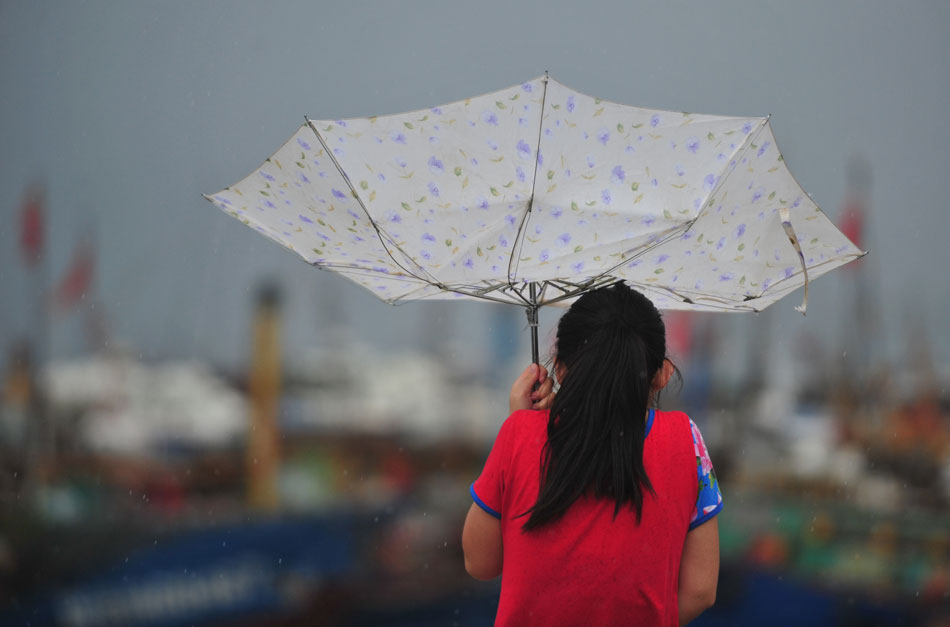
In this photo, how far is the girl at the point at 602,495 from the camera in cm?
88

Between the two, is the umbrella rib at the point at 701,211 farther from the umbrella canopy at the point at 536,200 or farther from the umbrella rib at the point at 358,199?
the umbrella rib at the point at 358,199

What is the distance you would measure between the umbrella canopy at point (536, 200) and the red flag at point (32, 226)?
61.4 inches

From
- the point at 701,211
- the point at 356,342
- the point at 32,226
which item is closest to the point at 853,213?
the point at 356,342

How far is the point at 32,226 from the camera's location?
2.41 metres

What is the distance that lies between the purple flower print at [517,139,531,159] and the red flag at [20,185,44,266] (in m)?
1.76

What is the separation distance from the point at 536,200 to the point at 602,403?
1.09 ft

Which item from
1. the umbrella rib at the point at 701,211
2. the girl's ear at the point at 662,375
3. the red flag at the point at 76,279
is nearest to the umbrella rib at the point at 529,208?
the umbrella rib at the point at 701,211

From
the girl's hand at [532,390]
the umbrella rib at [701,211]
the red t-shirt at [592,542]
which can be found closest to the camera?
the red t-shirt at [592,542]

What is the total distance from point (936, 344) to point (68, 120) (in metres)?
2.74

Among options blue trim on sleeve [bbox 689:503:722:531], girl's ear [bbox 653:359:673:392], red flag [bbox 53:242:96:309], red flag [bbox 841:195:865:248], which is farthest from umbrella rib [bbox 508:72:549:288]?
red flag [bbox 841:195:865:248]

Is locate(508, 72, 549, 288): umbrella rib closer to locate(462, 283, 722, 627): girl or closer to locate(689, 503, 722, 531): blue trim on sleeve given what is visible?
locate(462, 283, 722, 627): girl

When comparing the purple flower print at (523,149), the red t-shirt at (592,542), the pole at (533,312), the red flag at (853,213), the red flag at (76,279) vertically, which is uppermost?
the red flag at (853,213)

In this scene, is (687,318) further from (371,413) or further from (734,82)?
(371,413)

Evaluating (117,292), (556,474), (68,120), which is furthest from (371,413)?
(556,474)
